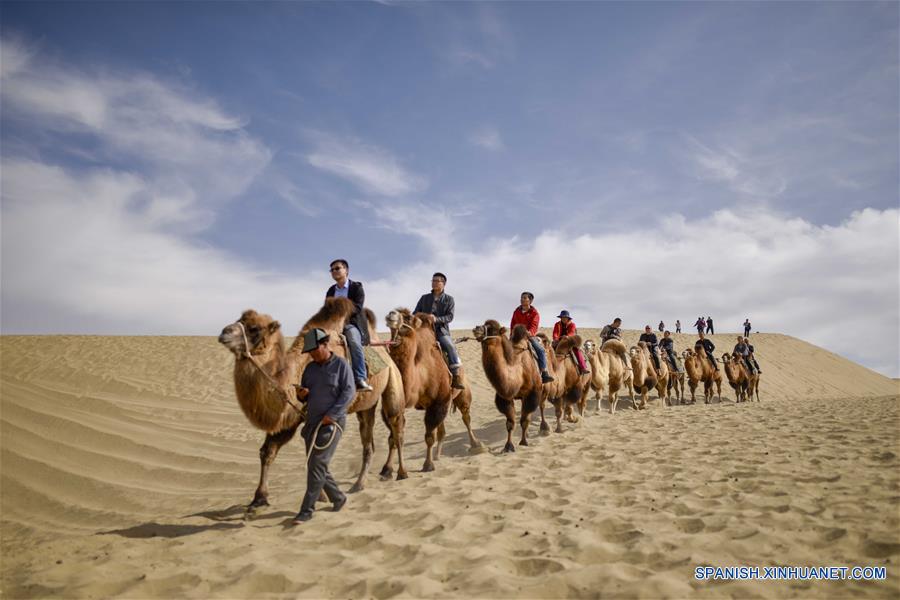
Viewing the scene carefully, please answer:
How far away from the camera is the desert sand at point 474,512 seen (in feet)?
11.7

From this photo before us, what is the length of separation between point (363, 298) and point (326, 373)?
6.54 feet

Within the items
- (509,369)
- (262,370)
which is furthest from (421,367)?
(262,370)

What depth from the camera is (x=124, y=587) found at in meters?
3.71

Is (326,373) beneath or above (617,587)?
above

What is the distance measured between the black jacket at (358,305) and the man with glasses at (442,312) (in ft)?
5.36

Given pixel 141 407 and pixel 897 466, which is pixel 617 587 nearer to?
pixel 897 466

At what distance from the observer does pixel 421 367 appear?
7656mm

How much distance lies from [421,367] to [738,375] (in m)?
21.6

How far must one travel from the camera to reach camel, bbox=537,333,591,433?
1077cm

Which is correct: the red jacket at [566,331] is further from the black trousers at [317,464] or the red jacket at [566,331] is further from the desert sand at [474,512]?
the black trousers at [317,464]

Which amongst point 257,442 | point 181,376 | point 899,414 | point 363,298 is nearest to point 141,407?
point 257,442

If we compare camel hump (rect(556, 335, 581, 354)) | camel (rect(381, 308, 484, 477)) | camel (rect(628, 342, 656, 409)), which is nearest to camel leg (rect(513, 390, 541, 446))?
camel (rect(381, 308, 484, 477))

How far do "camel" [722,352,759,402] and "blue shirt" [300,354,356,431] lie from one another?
21.7 m

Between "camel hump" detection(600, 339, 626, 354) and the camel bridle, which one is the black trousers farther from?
"camel hump" detection(600, 339, 626, 354)
